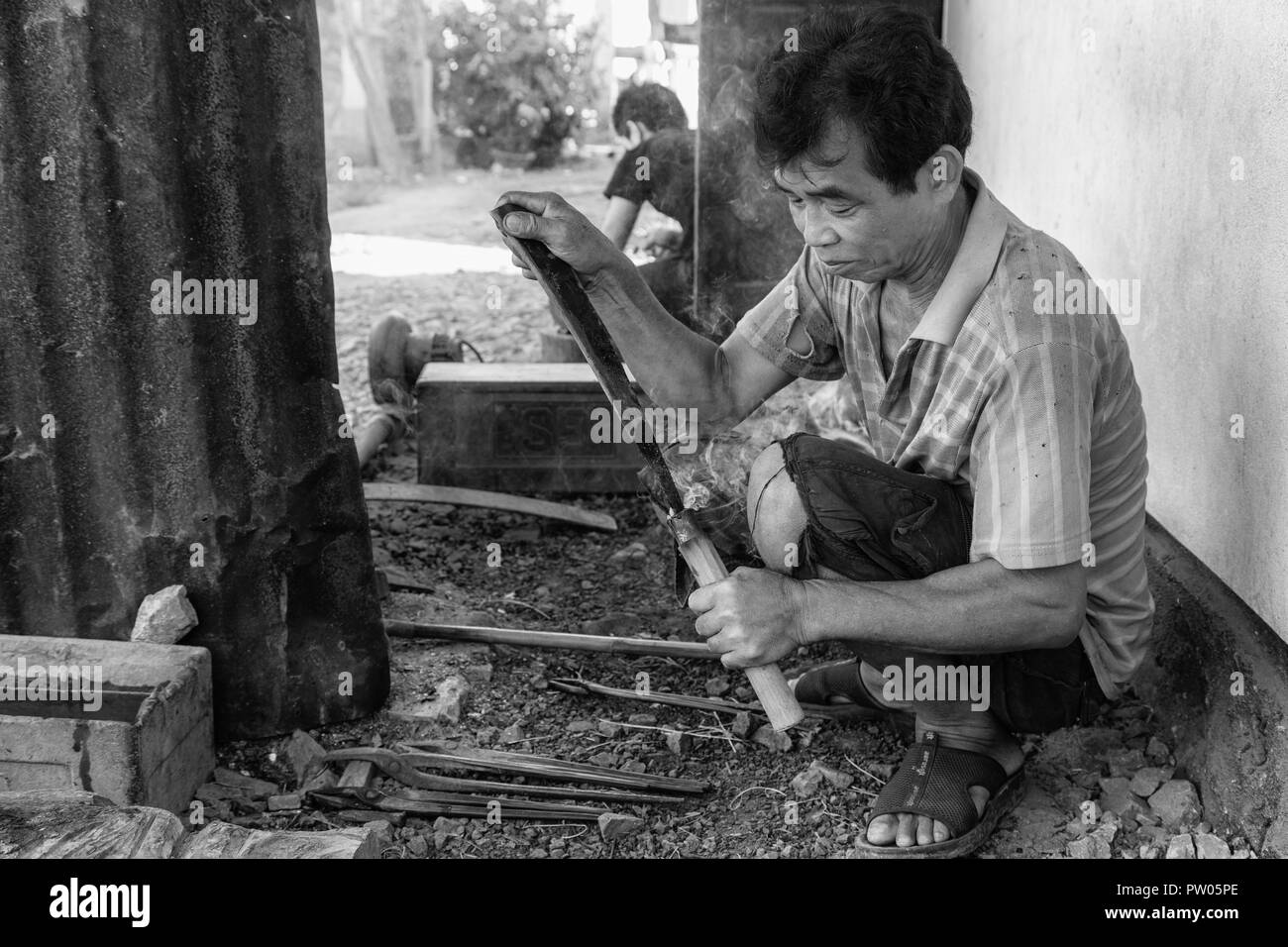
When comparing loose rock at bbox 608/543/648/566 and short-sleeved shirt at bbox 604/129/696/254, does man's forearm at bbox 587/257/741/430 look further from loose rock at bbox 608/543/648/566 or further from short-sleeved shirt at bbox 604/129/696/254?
short-sleeved shirt at bbox 604/129/696/254

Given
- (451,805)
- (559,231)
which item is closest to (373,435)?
(451,805)

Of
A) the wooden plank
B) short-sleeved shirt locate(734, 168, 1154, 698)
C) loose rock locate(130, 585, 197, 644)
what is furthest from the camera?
the wooden plank

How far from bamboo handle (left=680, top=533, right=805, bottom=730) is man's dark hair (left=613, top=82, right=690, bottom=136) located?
13.8ft

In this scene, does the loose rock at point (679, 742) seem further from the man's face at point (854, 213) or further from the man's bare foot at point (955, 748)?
the man's face at point (854, 213)

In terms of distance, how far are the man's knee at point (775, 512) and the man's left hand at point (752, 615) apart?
0.29 meters

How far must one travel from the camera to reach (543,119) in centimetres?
1417

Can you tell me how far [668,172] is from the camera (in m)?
5.75

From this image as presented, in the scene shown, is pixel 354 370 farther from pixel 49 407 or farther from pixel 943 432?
pixel 943 432

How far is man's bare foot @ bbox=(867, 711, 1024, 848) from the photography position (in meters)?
2.26

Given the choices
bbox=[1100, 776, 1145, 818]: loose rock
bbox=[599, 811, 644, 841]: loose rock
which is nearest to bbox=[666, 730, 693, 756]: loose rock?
bbox=[599, 811, 644, 841]: loose rock

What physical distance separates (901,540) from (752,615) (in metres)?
0.35

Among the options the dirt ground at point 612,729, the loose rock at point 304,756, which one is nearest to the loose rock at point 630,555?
the dirt ground at point 612,729

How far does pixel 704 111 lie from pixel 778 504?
2.80 meters
